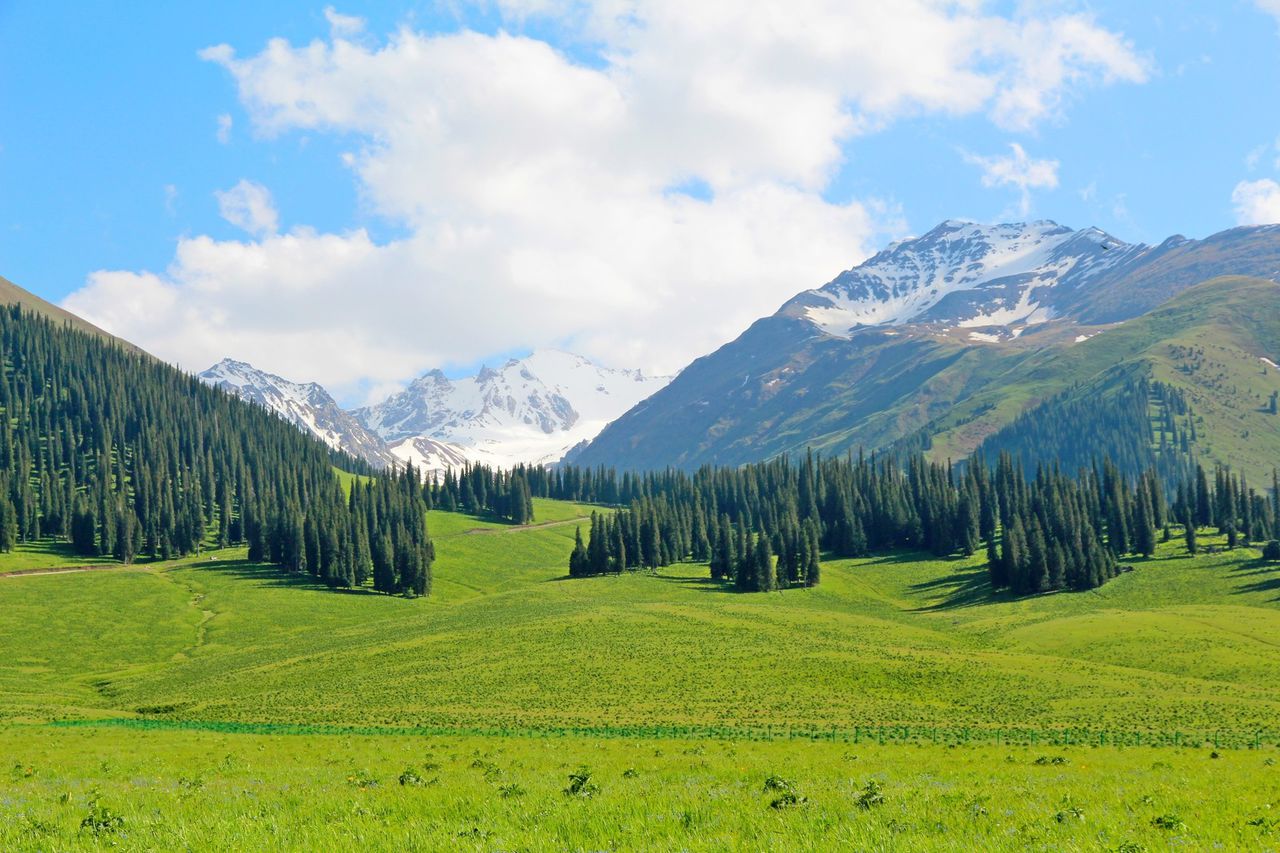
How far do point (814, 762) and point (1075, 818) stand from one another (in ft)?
72.4

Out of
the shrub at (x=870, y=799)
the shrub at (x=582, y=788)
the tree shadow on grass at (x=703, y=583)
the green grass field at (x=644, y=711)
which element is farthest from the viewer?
the tree shadow on grass at (x=703, y=583)

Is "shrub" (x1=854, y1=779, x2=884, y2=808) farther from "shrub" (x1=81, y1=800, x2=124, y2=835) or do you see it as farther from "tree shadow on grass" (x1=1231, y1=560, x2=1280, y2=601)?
"tree shadow on grass" (x1=1231, y1=560, x2=1280, y2=601)

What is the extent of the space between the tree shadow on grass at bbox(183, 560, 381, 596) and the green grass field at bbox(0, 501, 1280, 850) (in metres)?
1.07

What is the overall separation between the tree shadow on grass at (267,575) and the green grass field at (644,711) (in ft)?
3.50

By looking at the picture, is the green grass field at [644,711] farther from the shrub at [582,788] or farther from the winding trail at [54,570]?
the winding trail at [54,570]

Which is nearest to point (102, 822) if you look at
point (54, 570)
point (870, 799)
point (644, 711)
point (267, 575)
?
point (870, 799)

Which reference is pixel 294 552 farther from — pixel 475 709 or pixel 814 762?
pixel 814 762

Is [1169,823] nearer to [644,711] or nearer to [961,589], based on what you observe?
[644,711]

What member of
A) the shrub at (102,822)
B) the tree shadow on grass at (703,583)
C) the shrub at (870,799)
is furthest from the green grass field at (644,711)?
the tree shadow on grass at (703,583)

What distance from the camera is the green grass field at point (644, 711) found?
1588 cm

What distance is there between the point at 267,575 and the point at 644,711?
13088 centimetres

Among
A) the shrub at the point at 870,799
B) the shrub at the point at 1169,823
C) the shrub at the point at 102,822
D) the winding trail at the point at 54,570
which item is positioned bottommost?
the winding trail at the point at 54,570

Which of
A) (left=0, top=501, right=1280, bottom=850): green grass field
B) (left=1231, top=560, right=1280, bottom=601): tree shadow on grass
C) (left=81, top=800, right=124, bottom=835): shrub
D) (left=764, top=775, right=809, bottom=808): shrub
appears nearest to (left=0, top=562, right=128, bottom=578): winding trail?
(left=0, top=501, right=1280, bottom=850): green grass field

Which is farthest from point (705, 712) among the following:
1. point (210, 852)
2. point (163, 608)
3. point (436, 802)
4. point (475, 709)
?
point (163, 608)
